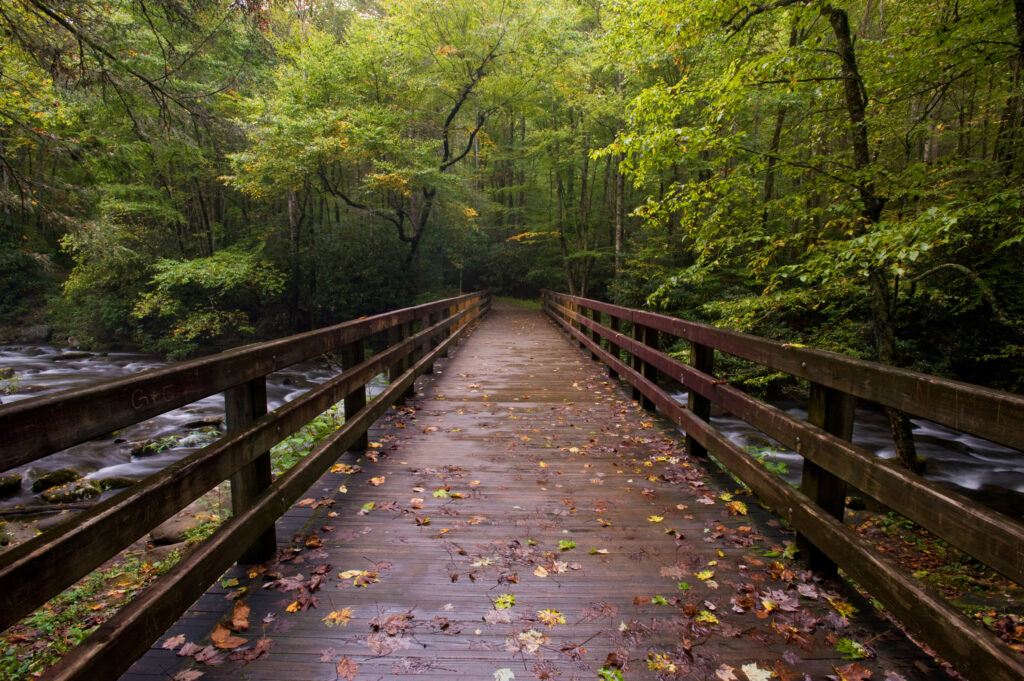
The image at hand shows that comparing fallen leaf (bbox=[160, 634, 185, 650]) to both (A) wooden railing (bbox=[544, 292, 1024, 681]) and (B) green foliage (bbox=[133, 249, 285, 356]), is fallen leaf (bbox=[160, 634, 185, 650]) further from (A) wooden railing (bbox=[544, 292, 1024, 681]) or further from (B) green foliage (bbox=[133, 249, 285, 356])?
(B) green foliage (bbox=[133, 249, 285, 356])

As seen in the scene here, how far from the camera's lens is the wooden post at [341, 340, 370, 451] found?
14.3ft

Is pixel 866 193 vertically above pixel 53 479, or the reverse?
pixel 866 193

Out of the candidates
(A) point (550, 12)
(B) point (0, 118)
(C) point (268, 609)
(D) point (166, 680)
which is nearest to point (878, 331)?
(C) point (268, 609)

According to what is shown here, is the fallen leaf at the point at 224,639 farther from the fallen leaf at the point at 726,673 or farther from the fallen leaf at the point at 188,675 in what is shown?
the fallen leaf at the point at 726,673

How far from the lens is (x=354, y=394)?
441 cm

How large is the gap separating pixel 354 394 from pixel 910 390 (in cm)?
377

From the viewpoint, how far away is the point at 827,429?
261 centimetres

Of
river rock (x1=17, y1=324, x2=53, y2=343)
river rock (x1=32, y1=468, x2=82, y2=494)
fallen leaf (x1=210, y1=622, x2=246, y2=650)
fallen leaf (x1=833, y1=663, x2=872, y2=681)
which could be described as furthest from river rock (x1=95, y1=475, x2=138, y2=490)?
river rock (x1=17, y1=324, x2=53, y2=343)

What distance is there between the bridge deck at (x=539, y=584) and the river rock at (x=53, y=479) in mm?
5739

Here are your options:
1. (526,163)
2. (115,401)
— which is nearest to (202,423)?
(115,401)

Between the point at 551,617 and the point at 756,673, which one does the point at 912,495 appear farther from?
the point at 551,617

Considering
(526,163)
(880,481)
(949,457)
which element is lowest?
(949,457)

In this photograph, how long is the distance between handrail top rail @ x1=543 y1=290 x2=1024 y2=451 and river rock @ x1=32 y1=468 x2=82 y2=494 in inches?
350

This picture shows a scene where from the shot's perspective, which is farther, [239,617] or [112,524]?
[239,617]
